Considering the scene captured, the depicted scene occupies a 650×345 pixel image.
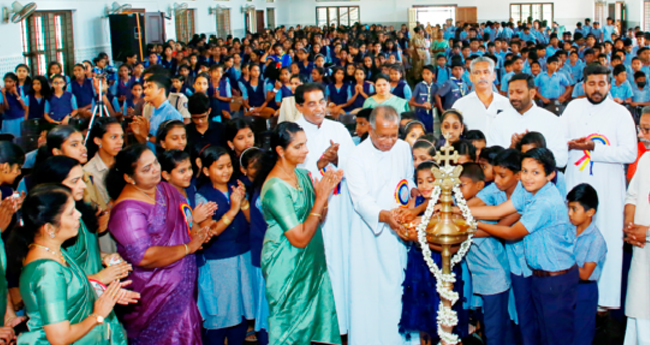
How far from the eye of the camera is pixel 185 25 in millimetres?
19188

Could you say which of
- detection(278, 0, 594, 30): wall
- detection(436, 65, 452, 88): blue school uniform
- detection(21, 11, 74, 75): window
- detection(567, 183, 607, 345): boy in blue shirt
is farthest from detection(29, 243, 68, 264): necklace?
detection(278, 0, 594, 30): wall

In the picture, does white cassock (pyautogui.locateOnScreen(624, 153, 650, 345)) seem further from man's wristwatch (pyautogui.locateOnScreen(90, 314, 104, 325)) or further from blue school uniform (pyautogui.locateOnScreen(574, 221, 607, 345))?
man's wristwatch (pyautogui.locateOnScreen(90, 314, 104, 325))

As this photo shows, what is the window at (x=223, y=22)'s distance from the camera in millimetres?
22391

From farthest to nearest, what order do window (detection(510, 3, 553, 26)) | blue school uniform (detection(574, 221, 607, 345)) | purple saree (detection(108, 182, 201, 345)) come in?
1. window (detection(510, 3, 553, 26))
2. blue school uniform (detection(574, 221, 607, 345))
3. purple saree (detection(108, 182, 201, 345))

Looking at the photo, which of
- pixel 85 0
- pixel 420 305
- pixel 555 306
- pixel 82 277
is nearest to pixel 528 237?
pixel 555 306

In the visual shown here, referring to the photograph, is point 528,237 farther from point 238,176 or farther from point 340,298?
point 238,176

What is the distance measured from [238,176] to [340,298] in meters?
1.01

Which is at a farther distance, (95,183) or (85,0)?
(85,0)

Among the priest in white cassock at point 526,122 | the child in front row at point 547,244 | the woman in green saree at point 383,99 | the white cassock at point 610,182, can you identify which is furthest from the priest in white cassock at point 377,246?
the woman in green saree at point 383,99

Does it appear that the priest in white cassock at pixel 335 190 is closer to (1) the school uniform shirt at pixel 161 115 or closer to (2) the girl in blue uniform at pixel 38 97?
(1) the school uniform shirt at pixel 161 115

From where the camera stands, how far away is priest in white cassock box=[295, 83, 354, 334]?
418cm

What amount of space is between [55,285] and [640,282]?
298 centimetres

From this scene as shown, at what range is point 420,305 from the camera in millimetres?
3582

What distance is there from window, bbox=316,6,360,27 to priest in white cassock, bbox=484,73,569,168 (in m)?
27.6
